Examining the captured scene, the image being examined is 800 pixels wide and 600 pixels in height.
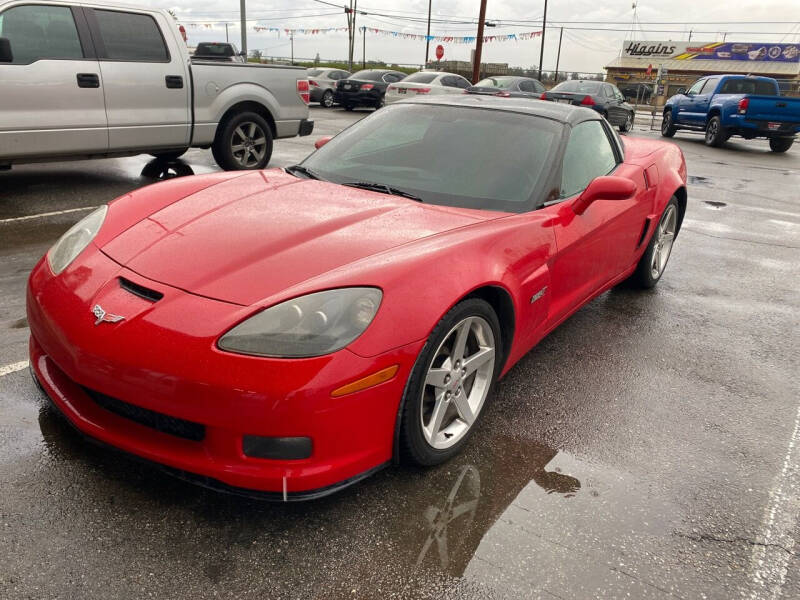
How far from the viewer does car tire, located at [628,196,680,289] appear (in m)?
4.44

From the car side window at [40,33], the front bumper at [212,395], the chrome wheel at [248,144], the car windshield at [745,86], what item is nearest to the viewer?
the front bumper at [212,395]

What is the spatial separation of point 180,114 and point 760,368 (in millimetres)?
6065

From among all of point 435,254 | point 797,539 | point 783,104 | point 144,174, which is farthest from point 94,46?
point 783,104

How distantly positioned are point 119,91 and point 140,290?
201 inches

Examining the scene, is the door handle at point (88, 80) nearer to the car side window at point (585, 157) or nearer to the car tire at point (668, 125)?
the car side window at point (585, 157)

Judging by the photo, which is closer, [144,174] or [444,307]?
[444,307]

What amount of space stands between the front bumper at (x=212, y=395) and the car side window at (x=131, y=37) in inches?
204

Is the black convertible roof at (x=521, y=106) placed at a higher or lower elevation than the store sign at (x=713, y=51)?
lower

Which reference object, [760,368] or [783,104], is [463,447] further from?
[783,104]

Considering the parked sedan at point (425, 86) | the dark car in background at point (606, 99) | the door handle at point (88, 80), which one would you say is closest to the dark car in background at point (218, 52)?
the door handle at point (88, 80)

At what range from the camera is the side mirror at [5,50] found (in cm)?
541

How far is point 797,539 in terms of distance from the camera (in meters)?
2.21

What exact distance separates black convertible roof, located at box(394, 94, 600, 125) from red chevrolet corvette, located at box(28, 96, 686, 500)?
108 mm

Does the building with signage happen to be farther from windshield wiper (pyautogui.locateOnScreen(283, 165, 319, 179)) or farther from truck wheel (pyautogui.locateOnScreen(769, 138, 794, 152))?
windshield wiper (pyautogui.locateOnScreen(283, 165, 319, 179))
